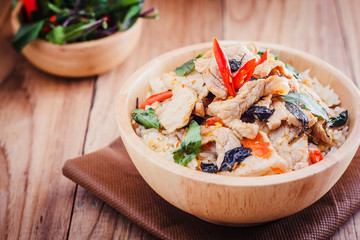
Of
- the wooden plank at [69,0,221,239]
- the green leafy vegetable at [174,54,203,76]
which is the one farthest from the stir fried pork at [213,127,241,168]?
the wooden plank at [69,0,221,239]

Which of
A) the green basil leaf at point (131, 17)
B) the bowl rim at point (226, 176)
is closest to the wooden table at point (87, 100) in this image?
the green basil leaf at point (131, 17)

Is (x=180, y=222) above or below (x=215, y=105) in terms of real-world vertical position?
below

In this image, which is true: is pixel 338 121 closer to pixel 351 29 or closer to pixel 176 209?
pixel 176 209

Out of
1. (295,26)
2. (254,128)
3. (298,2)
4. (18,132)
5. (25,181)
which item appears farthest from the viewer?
(298,2)

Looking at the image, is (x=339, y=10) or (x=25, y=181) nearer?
(x=25, y=181)

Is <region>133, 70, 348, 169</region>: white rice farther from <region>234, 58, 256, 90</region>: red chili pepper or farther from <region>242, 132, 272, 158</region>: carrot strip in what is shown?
<region>234, 58, 256, 90</region>: red chili pepper

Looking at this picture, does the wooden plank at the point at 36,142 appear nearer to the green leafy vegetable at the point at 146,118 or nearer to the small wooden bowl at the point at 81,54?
the small wooden bowl at the point at 81,54

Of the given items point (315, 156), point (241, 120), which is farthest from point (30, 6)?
point (315, 156)

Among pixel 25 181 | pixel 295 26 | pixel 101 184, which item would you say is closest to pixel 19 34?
pixel 25 181

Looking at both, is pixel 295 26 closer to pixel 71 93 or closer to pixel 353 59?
pixel 353 59
